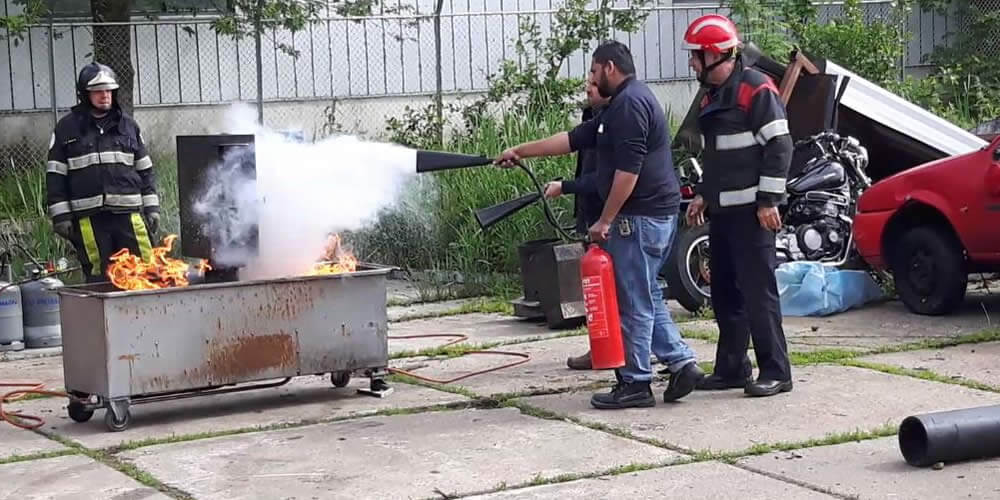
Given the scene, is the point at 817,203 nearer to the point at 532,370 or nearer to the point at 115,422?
the point at 532,370

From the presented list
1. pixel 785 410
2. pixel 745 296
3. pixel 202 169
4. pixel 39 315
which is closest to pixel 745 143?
pixel 745 296

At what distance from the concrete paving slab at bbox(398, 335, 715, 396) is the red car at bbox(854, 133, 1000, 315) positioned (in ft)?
6.03

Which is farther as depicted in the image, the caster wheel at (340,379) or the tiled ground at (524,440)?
the caster wheel at (340,379)

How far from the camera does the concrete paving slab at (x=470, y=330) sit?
10438mm

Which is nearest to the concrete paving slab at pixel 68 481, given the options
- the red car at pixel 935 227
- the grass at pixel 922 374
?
the grass at pixel 922 374

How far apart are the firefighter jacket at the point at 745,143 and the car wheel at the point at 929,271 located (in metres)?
3.06

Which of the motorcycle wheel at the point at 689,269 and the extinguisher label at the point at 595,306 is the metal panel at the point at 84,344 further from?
the motorcycle wheel at the point at 689,269

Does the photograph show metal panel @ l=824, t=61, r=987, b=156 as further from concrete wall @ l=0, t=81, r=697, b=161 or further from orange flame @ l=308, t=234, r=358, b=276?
concrete wall @ l=0, t=81, r=697, b=161

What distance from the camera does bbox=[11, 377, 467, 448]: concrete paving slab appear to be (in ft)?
25.4

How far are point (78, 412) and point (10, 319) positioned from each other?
3044 mm

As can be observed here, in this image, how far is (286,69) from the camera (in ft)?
58.8

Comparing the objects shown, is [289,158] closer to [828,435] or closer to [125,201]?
[125,201]

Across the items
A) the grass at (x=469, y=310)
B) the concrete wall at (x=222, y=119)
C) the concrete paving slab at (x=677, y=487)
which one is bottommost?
the concrete paving slab at (x=677, y=487)

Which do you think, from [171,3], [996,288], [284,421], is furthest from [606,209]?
[171,3]
